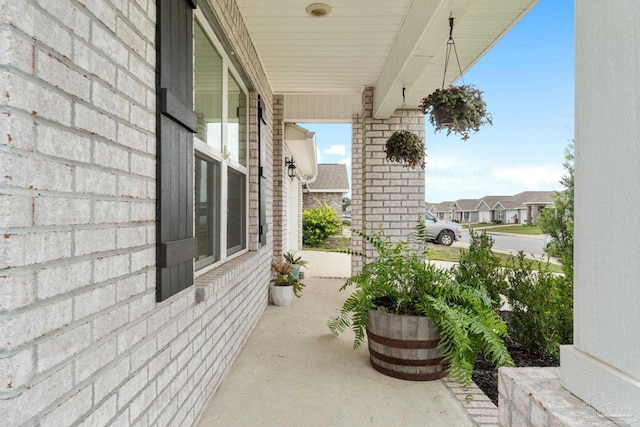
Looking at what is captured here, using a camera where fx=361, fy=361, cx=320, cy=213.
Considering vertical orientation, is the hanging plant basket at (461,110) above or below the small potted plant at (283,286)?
above

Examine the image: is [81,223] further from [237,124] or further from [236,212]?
[237,124]

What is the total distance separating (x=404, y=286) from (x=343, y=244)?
11321mm

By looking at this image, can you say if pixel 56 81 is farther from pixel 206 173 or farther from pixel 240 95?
pixel 240 95

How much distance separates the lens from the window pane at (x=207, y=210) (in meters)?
2.28

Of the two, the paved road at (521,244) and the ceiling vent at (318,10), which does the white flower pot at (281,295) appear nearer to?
the ceiling vent at (318,10)

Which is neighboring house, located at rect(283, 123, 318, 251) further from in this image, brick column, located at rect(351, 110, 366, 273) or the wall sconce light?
brick column, located at rect(351, 110, 366, 273)

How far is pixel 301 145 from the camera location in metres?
7.71

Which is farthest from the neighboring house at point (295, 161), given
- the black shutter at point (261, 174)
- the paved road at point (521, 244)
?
the paved road at point (521, 244)

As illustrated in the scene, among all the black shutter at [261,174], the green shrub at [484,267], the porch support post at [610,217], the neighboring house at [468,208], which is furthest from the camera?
the neighboring house at [468,208]

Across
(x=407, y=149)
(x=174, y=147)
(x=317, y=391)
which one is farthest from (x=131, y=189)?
(x=407, y=149)

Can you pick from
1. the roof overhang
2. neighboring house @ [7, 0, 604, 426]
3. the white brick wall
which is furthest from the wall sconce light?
the white brick wall

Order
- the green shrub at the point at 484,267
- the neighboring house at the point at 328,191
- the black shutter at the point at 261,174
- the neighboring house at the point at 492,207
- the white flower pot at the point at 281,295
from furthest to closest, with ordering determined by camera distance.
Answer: the neighboring house at the point at 492,207 < the neighboring house at the point at 328,191 < the white flower pot at the point at 281,295 < the black shutter at the point at 261,174 < the green shrub at the point at 484,267

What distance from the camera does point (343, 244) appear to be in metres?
14.0

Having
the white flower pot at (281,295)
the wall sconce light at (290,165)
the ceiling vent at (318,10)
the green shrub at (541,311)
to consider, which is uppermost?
the ceiling vent at (318,10)
